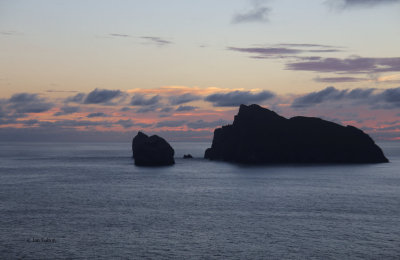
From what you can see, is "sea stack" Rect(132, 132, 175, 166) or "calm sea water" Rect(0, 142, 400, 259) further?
"sea stack" Rect(132, 132, 175, 166)

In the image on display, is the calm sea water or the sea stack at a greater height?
the sea stack

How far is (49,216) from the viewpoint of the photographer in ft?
239

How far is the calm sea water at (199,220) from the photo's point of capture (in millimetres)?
52750

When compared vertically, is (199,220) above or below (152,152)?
below

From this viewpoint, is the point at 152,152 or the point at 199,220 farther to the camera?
the point at 152,152

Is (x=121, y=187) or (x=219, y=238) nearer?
(x=219, y=238)

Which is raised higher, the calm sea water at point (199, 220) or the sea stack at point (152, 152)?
the sea stack at point (152, 152)

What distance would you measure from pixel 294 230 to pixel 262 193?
41.8 meters

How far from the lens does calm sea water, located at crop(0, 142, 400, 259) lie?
52750 millimetres

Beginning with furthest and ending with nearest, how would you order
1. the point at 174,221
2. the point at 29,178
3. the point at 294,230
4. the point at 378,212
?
the point at 29,178, the point at 378,212, the point at 174,221, the point at 294,230

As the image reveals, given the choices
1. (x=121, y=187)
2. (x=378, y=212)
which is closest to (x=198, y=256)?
(x=378, y=212)

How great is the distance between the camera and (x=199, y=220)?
70.8 metres

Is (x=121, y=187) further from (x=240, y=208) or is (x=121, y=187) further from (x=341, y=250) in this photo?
(x=341, y=250)

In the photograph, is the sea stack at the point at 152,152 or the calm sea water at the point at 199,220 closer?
the calm sea water at the point at 199,220
